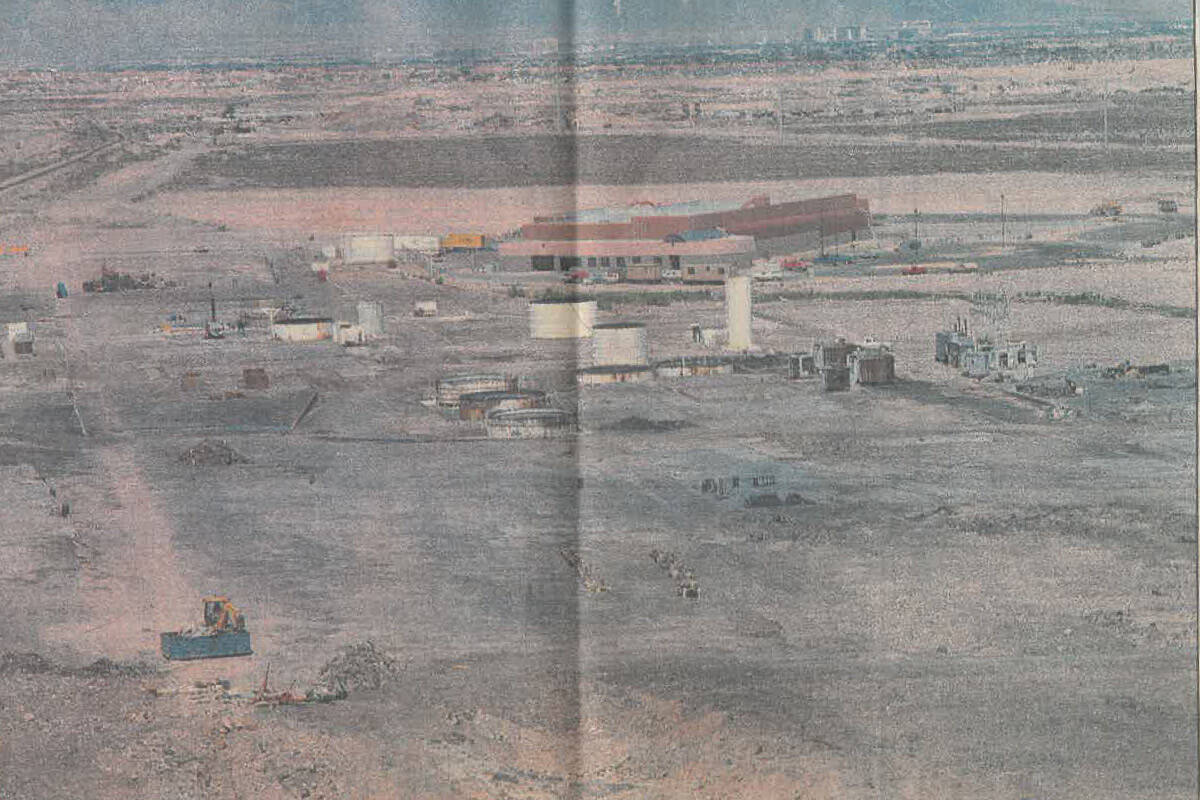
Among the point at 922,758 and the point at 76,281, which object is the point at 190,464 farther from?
Answer: the point at 76,281

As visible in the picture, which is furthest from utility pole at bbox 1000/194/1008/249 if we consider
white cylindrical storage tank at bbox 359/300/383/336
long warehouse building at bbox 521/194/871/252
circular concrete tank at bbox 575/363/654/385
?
circular concrete tank at bbox 575/363/654/385

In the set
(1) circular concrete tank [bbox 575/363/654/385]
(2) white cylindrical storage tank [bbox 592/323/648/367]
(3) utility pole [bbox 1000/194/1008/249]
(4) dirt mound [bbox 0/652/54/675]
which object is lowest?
(4) dirt mound [bbox 0/652/54/675]

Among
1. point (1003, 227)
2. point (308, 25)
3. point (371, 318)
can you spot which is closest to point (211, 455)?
point (371, 318)

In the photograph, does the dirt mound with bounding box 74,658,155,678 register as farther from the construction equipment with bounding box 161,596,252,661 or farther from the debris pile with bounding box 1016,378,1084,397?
the debris pile with bounding box 1016,378,1084,397

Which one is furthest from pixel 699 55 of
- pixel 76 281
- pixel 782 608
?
pixel 782 608

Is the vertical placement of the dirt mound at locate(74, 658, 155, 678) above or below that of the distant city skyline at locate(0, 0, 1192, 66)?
below

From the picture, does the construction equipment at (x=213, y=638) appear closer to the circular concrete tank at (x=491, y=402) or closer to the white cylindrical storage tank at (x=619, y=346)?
the circular concrete tank at (x=491, y=402)

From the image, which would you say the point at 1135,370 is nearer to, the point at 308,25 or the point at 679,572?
the point at 679,572
